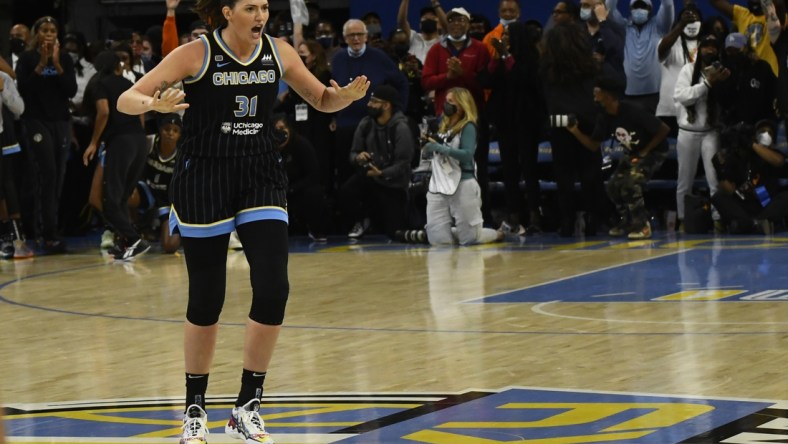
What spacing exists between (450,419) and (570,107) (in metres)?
8.77

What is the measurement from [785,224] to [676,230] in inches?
42.8

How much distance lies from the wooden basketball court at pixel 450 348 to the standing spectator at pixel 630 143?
1205 mm

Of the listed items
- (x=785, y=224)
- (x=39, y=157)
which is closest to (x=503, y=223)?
(x=785, y=224)

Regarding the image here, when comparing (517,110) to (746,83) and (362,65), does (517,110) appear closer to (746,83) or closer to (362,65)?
(362,65)

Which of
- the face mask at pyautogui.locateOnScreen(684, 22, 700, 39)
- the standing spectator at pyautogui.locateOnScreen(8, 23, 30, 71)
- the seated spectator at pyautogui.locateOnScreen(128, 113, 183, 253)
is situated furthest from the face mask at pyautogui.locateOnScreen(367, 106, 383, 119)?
the standing spectator at pyautogui.locateOnScreen(8, 23, 30, 71)

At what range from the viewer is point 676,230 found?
1504 centimetres

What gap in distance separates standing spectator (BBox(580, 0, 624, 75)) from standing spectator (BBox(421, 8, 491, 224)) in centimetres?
110

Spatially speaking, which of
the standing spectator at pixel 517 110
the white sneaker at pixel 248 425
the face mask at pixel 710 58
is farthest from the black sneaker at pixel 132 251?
the white sneaker at pixel 248 425

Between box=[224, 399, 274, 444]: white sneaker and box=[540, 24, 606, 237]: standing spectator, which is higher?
box=[540, 24, 606, 237]: standing spectator

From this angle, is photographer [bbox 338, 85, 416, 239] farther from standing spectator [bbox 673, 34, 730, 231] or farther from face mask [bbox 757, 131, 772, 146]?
face mask [bbox 757, 131, 772, 146]

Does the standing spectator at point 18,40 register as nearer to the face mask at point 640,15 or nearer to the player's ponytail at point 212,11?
the face mask at point 640,15

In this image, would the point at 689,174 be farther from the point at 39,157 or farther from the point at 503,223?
the point at 39,157

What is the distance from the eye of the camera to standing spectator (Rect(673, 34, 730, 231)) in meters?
14.2

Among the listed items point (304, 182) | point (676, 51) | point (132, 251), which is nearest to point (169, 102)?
point (132, 251)
